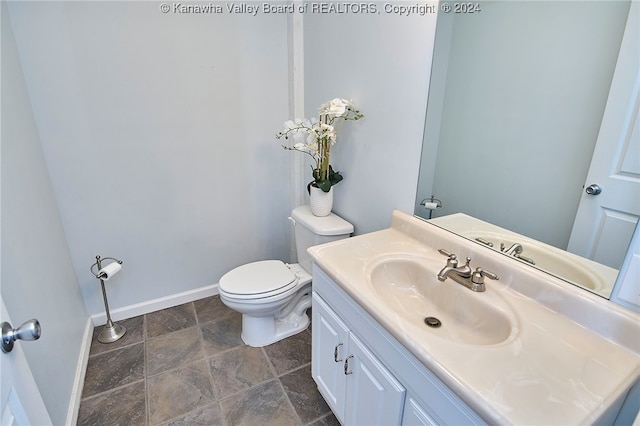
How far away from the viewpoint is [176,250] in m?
2.24

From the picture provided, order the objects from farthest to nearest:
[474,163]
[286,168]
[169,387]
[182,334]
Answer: [286,168], [182,334], [169,387], [474,163]

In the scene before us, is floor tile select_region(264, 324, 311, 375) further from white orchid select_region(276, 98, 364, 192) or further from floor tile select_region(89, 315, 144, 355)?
white orchid select_region(276, 98, 364, 192)

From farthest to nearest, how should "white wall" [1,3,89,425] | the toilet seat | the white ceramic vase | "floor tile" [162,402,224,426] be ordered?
1. the white ceramic vase
2. the toilet seat
3. "floor tile" [162,402,224,426]
4. "white wall" [1,3,89,425]

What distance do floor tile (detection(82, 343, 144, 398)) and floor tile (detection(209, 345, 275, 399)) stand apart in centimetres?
41

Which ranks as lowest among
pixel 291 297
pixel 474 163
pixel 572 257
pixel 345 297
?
pixel 291 297

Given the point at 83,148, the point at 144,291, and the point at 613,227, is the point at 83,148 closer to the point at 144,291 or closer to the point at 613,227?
the point at 144,291

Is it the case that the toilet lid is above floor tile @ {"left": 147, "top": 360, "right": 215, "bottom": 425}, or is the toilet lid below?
above

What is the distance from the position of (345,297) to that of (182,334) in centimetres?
140

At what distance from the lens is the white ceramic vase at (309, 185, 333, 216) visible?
194 cm

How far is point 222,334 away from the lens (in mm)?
2082

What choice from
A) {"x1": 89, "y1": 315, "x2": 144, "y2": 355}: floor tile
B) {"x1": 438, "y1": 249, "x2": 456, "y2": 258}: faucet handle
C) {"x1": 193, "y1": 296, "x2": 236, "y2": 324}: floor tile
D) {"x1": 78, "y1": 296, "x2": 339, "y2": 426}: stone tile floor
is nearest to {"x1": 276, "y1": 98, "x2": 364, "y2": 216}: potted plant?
{"x1": 438, "y1": 249, "x2": 456, "y2": 258}: faucet handle

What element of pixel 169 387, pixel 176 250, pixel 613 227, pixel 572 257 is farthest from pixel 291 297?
pixel 613 227

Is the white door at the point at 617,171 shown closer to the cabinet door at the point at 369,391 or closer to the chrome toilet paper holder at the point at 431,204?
the chrome toilet paper holder at the point at 431,204

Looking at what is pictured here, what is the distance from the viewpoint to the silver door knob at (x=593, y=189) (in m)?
0.96
